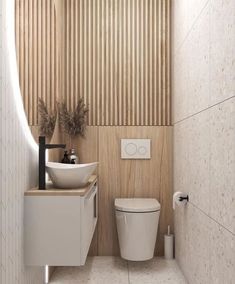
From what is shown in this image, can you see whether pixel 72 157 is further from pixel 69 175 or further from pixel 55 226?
pixel 55 226

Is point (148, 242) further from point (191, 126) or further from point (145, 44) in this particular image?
point (145, 44)

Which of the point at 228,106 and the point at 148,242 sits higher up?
the point at 228,106

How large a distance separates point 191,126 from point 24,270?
1.39 m

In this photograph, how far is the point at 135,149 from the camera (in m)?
2.96

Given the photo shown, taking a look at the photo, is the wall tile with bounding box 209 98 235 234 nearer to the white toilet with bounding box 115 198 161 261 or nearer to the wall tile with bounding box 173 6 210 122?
the wall tile with bounding box 173 6 210 122

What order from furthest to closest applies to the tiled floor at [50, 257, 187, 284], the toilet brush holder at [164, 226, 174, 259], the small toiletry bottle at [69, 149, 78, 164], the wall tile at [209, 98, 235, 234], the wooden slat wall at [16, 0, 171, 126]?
the wooden slat wall at [16, 0, 171, 126] → the toilet brush holder at [164, 226, 174, 259] → the small toiletry bottle at [69, 149, 78, 164] → the tiled floor at [50, 257, 187, 284] → the wall tile at [209, 98, 235, 234]

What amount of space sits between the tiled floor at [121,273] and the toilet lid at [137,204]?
502 mm

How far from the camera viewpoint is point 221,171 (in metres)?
1.62

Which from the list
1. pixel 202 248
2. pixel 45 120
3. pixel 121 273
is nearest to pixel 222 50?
pixel 202 248

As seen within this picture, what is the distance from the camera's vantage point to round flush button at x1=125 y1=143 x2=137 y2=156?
9.70ft

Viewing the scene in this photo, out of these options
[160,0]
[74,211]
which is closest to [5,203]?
[74,211]

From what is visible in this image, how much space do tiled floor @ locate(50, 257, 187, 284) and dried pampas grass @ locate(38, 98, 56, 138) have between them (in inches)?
43.0

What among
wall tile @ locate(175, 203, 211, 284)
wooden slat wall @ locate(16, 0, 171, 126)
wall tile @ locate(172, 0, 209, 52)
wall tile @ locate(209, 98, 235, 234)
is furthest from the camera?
A: wooden slat wall @ locate(16, 0, 171, 126)

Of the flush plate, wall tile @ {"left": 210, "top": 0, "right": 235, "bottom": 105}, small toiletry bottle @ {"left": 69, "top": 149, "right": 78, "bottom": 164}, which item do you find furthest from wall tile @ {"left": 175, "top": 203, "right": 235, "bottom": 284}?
small toiletry bottle @ {"left": 69, "top": 149, "right": 78, "bottom": 164}
